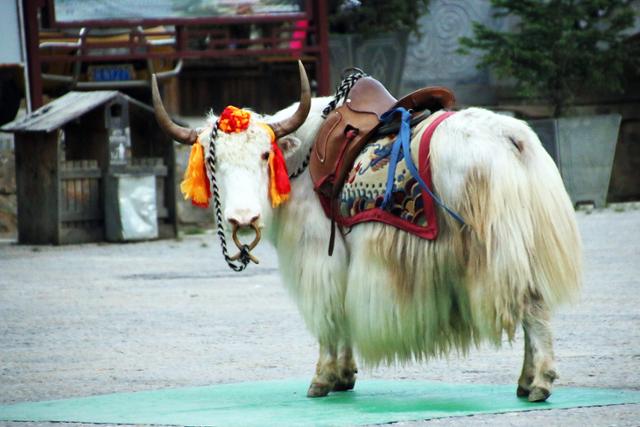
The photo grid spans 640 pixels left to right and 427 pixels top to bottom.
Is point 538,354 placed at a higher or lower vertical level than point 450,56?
higher

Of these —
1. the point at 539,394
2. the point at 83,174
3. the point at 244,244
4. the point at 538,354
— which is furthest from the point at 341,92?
the point at 83,174

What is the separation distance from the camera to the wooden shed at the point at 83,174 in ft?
59.7

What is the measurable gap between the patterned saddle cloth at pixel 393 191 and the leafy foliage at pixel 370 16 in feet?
58.3

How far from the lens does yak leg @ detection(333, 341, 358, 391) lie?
24.4ft

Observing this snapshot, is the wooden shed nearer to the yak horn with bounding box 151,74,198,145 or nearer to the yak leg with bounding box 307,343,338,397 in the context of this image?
A: the yak horn with bounding box 151,74,198,145

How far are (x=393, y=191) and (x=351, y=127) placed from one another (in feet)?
1.80

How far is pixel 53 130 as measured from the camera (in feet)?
58.5

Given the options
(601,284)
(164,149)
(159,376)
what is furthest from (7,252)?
(159,376)

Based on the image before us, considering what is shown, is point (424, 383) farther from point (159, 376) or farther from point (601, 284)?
point (601, 284)

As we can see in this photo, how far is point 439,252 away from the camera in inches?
267

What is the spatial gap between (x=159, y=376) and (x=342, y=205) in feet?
5.11

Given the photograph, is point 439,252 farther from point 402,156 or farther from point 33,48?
point 33,48

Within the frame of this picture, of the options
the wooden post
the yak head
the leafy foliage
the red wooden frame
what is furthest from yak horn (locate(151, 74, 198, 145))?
the leafy foliage

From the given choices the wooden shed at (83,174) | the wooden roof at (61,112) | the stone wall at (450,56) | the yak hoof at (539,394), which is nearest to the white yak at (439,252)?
the yak hoof at (539,394)
